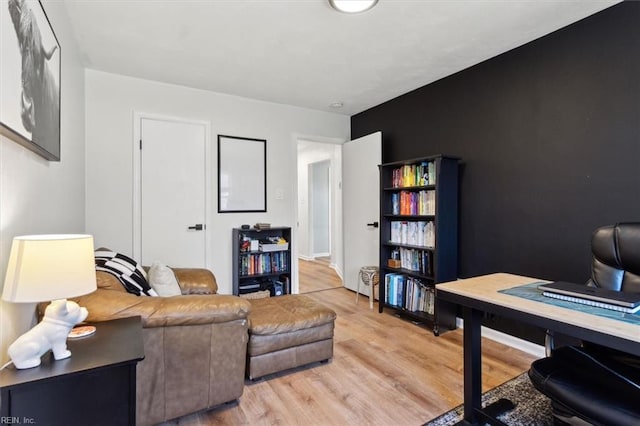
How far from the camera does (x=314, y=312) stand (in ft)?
7.82

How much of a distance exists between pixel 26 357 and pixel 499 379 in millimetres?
2501

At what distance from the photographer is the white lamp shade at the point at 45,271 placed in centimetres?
106

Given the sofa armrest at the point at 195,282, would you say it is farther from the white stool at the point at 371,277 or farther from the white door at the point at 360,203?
the white door at the point at 360,203

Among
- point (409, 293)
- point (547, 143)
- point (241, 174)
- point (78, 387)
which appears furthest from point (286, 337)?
point (547, 143)

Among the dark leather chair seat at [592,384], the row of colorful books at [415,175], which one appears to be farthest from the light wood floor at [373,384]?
the row of colorful books at [415,175]

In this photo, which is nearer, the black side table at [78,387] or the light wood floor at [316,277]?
the black side table at [78,387]

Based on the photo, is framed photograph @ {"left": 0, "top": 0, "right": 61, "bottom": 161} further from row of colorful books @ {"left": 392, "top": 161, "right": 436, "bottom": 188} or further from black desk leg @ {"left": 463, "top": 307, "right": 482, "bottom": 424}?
row of colorful books @ {"left": 392, "top": 161, "right": 436, "bottom": 188}

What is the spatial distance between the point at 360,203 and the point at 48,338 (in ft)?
11.1

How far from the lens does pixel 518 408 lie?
1.83m

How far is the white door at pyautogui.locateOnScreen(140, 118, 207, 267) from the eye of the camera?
3.28 m

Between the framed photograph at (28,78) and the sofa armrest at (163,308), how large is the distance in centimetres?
75

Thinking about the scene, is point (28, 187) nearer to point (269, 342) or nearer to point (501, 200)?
point (269, 342)

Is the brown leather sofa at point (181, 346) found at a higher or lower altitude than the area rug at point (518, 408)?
higher

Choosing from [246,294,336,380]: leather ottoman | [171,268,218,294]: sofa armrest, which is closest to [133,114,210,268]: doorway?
[171,268,218,294]: sofa armrest
